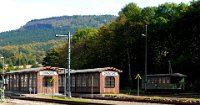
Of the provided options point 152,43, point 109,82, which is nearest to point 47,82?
point 109,82

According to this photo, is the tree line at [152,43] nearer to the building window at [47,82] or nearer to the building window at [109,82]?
the building window at [109,82]

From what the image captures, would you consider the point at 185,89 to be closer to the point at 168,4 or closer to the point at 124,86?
the point at 124,86

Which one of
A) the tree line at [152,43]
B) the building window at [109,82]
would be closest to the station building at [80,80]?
the building window at [109,82]


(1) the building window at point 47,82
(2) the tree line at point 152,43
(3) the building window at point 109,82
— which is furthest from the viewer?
(2) the tree line at point 152,43

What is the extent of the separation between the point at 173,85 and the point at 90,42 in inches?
1715

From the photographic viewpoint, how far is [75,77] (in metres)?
58.4

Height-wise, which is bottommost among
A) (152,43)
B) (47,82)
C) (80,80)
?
(47,82)

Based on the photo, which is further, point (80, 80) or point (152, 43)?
point (152, 43)

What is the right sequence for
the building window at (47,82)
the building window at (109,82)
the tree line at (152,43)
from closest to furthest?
the building window at (109,82)
the building window at (47,82)
the tree line at (152,43)

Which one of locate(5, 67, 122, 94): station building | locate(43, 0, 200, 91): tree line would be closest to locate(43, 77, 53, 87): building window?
locate(5, 67, 122, 94): station building

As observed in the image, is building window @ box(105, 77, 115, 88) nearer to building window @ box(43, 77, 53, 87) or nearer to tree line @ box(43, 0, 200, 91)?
building window @ box(43, 77, 53, 87)

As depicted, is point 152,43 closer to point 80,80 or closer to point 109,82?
point 80,80

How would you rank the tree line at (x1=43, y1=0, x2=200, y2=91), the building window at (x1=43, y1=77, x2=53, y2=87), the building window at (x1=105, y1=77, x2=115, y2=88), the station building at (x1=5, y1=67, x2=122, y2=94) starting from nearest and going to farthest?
1. the station building at (x1=5, y1=67, x2=122, y2=94)
2. the building window at (x1=105, y1=77, x2=115, y2=88)
3. the building window at (x1=43, y1=77, x2=53, y2=87)
4. the tree line at (x1=43, y1=0, x2=200, y2=91)

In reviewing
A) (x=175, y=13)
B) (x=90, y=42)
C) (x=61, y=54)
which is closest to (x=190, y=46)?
(x=175, y=13)
